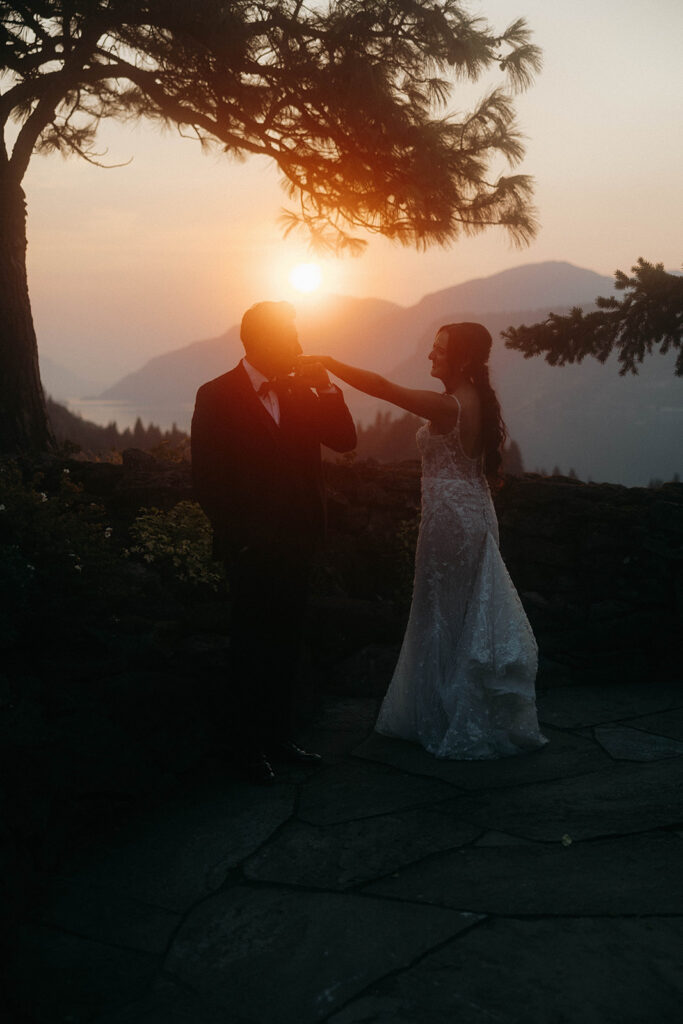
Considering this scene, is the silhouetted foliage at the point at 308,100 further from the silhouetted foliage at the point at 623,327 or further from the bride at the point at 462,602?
the bride at the point at 462,602

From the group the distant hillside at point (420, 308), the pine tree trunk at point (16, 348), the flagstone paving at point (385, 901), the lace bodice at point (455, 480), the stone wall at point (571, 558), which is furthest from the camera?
the distant hillside at point (420, 308)

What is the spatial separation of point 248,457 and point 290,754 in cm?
145

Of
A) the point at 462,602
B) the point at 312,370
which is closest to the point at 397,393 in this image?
the point at 312,370

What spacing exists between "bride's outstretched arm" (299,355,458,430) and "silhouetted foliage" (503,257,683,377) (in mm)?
5132

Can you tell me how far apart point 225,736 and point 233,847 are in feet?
2.94

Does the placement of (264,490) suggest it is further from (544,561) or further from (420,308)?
(420,308)

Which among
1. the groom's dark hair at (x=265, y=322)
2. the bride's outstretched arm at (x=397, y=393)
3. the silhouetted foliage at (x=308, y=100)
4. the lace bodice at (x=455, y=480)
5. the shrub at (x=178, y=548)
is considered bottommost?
the shrub at (x=178, y=548)

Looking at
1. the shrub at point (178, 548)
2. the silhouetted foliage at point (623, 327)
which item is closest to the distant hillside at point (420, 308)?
the silhouetted foliage at point (623, 327)

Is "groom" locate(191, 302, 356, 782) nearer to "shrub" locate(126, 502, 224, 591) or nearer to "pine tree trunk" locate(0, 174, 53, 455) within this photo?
"shrub" locate(126, 502, 224, 591)

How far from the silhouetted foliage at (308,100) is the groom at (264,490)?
4.48 metres

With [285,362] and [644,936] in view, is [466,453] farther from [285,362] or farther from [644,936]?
A: [644,936]

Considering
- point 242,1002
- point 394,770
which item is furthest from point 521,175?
point 242,1002

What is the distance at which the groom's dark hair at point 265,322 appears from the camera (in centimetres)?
409

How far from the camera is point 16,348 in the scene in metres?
8.66
